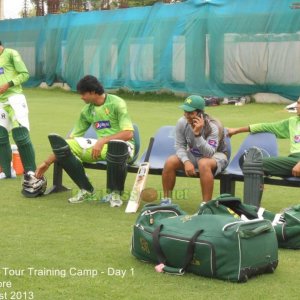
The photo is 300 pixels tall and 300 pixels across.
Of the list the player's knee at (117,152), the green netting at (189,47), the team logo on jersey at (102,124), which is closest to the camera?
the player's knee at (117,152)

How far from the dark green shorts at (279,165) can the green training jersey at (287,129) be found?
0.28 m

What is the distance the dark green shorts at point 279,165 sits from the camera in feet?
22.7

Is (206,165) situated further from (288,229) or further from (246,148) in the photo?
(288,229)

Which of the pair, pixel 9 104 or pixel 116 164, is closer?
pixel 116 164

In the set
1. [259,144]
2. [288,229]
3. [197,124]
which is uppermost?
[197,124]

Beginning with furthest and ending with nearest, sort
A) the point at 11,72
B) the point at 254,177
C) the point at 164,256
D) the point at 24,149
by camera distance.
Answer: the point at 11,72
the point at 24,149
the point at 254,177
the point at 164,256

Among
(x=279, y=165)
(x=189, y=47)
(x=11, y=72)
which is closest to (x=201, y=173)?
(x=279, y=165)

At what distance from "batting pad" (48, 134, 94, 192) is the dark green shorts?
74.7 inches

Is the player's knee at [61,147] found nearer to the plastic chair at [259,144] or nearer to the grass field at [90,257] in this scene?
the grass field at [90,257]

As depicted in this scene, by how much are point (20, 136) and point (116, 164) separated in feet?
5.26

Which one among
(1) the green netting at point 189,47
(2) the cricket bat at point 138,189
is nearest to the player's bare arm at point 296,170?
(2) the cricket bat at point 138,189

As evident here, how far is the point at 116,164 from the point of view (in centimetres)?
754

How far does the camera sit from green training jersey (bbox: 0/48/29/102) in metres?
9.16

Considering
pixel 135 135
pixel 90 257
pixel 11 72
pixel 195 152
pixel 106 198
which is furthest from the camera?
pixel 11 72
